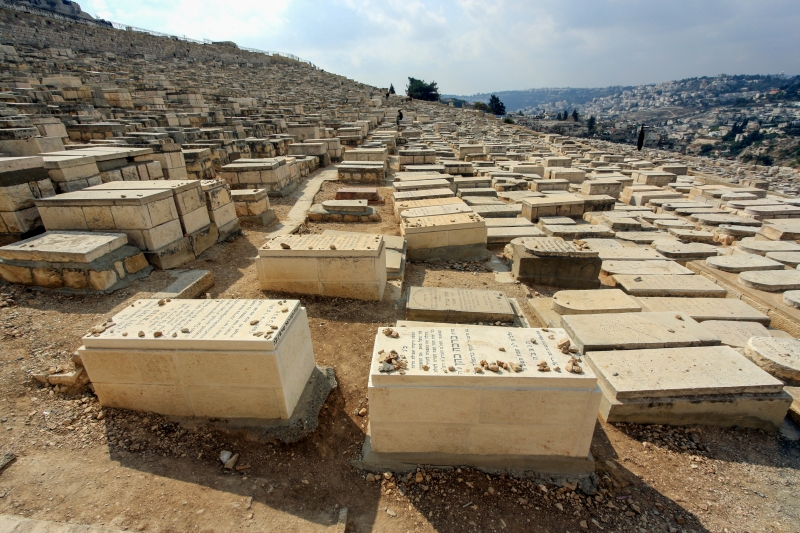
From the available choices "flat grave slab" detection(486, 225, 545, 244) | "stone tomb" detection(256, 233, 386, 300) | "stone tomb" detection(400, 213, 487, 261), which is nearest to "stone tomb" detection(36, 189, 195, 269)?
"stone tomb" detection(256, 233, 386, 300)

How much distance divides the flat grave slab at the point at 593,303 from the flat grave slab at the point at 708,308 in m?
0.25

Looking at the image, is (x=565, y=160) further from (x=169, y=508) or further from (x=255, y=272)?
(x=169, y=508)

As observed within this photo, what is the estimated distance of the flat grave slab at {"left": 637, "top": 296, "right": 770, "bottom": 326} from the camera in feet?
14.0

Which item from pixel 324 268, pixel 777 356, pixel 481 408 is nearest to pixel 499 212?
pixel 324 268

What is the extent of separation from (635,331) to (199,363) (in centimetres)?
380

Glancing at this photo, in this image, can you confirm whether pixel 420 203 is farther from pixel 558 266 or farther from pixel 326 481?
pixel 326 481

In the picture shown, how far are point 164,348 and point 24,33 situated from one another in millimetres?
38852

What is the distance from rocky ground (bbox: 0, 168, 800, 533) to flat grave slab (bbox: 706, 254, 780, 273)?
128 inches

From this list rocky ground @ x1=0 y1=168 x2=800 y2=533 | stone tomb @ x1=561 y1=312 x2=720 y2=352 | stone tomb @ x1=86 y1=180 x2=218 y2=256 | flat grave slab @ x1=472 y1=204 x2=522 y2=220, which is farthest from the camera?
flat grave slab @ x1=472 y1=204 x2=522 y2=220

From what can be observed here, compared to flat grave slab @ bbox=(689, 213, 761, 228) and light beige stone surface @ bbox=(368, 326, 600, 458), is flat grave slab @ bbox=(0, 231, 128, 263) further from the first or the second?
flat grave slab @ bbox=(689, 213, 761, 228)

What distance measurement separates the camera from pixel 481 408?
2447 millimetres

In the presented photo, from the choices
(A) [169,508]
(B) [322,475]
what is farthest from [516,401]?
(A) [169,508]

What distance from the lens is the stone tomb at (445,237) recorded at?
6.13 meters

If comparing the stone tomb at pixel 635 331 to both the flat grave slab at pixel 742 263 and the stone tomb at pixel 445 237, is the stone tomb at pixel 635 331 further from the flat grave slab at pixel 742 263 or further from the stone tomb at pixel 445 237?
the stone tomb at pixel 445 237
